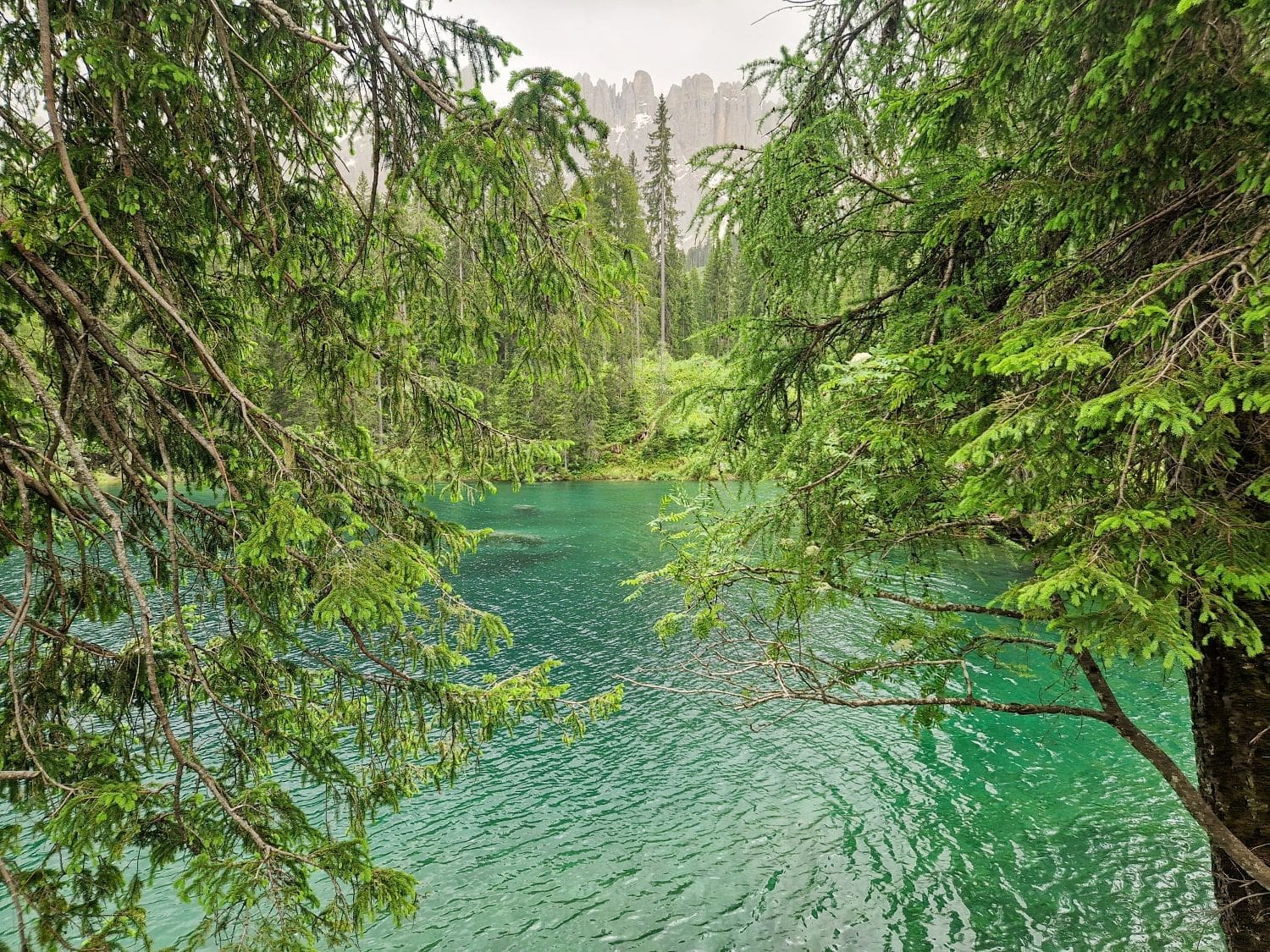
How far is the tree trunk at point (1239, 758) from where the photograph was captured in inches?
Result: 124

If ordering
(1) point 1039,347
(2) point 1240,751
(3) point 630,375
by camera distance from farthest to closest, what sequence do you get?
(3) point 630,375 → (2) point 1240,751 → (1) point 1039,347

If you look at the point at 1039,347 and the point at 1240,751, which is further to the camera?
the point at 1240,751

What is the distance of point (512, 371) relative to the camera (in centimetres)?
410

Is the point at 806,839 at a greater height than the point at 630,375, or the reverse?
the point at 630,375

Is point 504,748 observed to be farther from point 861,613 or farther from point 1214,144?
point 1214,144

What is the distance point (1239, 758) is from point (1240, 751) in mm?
43

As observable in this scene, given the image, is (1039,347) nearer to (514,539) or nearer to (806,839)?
(806,839)

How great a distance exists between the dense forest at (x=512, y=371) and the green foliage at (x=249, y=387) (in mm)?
30

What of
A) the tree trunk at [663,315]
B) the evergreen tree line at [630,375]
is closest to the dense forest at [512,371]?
the evergreen tree line at [630,375]

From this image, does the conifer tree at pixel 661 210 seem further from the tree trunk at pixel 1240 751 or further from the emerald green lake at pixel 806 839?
the tree trunk at pixel 1240 751

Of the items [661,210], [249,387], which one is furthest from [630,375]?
[249,387]

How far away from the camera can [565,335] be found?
12.3 ft

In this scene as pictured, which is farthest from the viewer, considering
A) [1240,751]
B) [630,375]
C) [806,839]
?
[630,375]

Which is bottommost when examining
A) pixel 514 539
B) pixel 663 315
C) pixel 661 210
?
pixel 514 539
